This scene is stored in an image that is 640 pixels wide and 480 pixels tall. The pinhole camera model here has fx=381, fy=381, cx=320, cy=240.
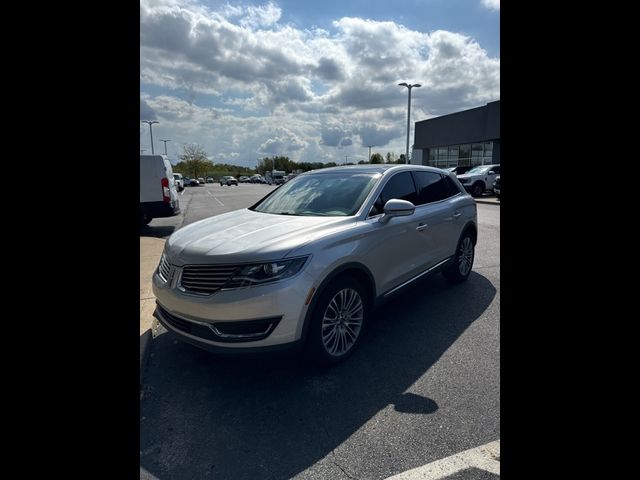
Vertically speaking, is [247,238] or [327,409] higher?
[247,238]

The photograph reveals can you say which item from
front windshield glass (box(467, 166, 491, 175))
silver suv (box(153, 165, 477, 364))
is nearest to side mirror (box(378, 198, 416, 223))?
silver suv (box(153, 165, 477, 364))

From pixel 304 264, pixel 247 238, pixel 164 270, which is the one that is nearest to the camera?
pixel 304 264

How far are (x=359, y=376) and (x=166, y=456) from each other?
58.0 inches

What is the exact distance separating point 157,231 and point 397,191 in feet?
30.0

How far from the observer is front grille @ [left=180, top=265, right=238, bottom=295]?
2754 millimetres

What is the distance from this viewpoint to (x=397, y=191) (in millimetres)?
4125

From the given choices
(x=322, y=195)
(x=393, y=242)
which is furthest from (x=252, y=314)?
(x=322, y=195)

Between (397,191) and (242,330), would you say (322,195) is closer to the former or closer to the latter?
(397,191)

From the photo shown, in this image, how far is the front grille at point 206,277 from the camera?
2.75 m
